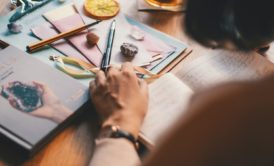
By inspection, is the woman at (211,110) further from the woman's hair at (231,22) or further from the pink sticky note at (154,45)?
the pink sticky note at (154,45)

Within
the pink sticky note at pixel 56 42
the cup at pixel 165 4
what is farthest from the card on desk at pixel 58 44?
the cup at pixel 165 4

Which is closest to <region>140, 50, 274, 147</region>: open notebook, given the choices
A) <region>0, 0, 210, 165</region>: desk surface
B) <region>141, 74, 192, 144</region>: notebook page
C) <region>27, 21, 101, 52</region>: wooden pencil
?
<region>141, 74, 192, 144</region>: notebook page

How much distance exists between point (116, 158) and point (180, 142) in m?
0.34

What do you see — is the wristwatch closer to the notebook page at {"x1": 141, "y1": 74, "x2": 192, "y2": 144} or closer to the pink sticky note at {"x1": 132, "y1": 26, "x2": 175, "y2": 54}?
the notebook page at {"x1": 141, "y1": 74, "x2": 192, "y2": 144}

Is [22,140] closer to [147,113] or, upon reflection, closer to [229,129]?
[147,113]

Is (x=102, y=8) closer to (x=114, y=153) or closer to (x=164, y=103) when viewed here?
(x=164, y=103)

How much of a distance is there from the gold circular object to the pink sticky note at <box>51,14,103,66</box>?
0.13 feet

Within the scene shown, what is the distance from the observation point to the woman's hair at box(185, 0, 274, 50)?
61 cm

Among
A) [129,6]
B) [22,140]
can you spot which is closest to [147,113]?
[22,140]

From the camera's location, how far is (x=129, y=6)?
106 centimetres

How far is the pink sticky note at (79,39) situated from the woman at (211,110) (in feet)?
0.24

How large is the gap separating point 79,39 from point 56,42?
53mm

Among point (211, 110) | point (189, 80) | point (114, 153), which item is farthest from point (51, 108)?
point (211, 110)

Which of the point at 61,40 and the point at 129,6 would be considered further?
the point at 129,6
